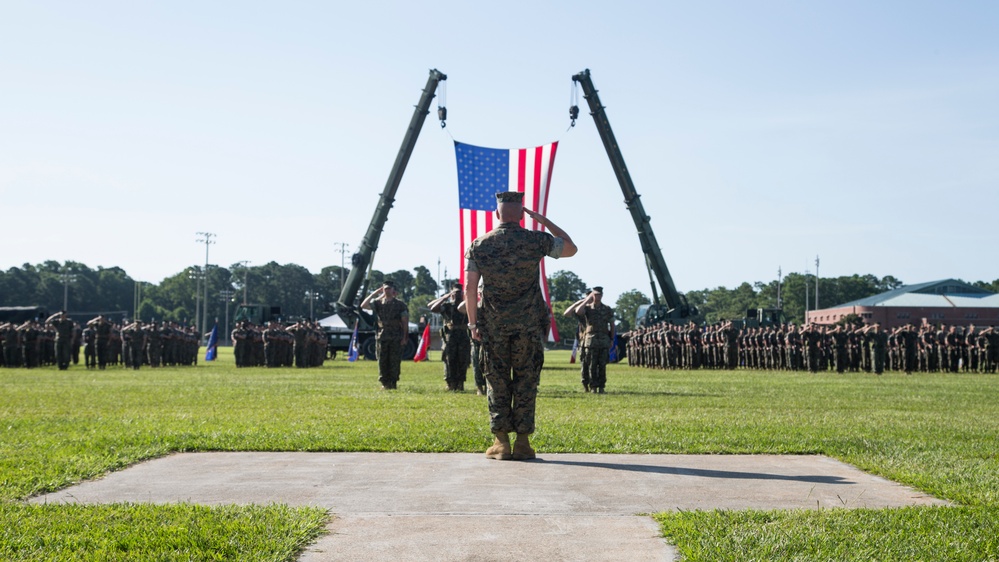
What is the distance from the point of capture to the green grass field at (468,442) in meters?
4.24

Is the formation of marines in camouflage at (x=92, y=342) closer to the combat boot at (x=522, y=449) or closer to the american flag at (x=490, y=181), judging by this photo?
the american flag at (x=490, y=181)

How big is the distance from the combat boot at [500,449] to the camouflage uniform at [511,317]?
45 millimetres

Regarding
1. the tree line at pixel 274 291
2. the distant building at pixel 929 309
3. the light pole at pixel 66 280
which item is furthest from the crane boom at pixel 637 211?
the light pole at pixel 66 280

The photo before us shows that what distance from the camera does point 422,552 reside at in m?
4.09

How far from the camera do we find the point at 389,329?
17.0m

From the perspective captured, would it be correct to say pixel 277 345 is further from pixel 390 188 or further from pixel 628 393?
pixel 628 393

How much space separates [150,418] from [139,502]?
224 inches

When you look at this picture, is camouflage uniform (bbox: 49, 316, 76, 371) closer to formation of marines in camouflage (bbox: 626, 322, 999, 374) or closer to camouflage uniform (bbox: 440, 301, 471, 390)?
camouflage uniform (bbox: 440, 301, 471, 390)

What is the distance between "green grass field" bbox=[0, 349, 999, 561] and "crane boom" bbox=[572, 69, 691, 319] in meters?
23.2

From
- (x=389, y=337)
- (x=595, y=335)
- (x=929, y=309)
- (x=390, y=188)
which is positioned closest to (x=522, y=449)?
(x=595, y=335)

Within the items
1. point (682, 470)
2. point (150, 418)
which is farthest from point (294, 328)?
point (682, 470)

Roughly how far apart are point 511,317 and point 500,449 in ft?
Answer: 3.16

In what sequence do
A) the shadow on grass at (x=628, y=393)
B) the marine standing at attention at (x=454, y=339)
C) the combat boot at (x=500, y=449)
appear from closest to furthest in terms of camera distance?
the combat boot at (x=500, y=449) → the shadow on grass at (x=628, y=393) → the marine standing at attention at (x=454, y=339)

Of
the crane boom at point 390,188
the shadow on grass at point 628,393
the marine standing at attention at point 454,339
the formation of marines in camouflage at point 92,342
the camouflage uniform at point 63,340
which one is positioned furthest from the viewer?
the crane boom at point 390,188
